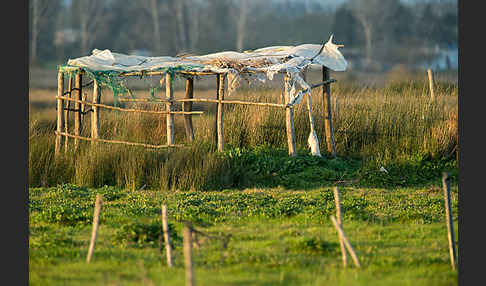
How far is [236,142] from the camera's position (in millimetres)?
13695

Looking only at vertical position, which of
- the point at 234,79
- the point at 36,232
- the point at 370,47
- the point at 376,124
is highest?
the point at 370,47

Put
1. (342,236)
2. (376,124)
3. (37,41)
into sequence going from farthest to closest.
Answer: (37,41) → (376,124) → (342,236)

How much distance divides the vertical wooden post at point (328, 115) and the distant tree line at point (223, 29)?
34451 millimetres

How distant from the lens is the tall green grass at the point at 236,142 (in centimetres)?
1077

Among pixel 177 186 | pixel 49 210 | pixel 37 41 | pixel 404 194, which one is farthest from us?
pixel 37 41

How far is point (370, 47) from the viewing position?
49.1 m

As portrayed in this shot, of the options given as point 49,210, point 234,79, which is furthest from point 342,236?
point 234,79

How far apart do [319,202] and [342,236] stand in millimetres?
3420

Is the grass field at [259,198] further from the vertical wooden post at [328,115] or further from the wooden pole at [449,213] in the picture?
the vertical wooden post at [328,115]

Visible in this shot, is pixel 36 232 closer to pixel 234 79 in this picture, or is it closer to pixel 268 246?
pixel 268 246

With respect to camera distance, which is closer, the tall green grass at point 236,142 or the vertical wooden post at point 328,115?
the tall green grass at point 236,142

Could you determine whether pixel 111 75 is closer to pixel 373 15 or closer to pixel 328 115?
pixel 328 115

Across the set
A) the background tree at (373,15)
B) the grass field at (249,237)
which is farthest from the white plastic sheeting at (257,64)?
the background tree at (373,15)

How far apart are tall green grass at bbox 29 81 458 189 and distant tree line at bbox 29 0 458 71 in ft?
108
